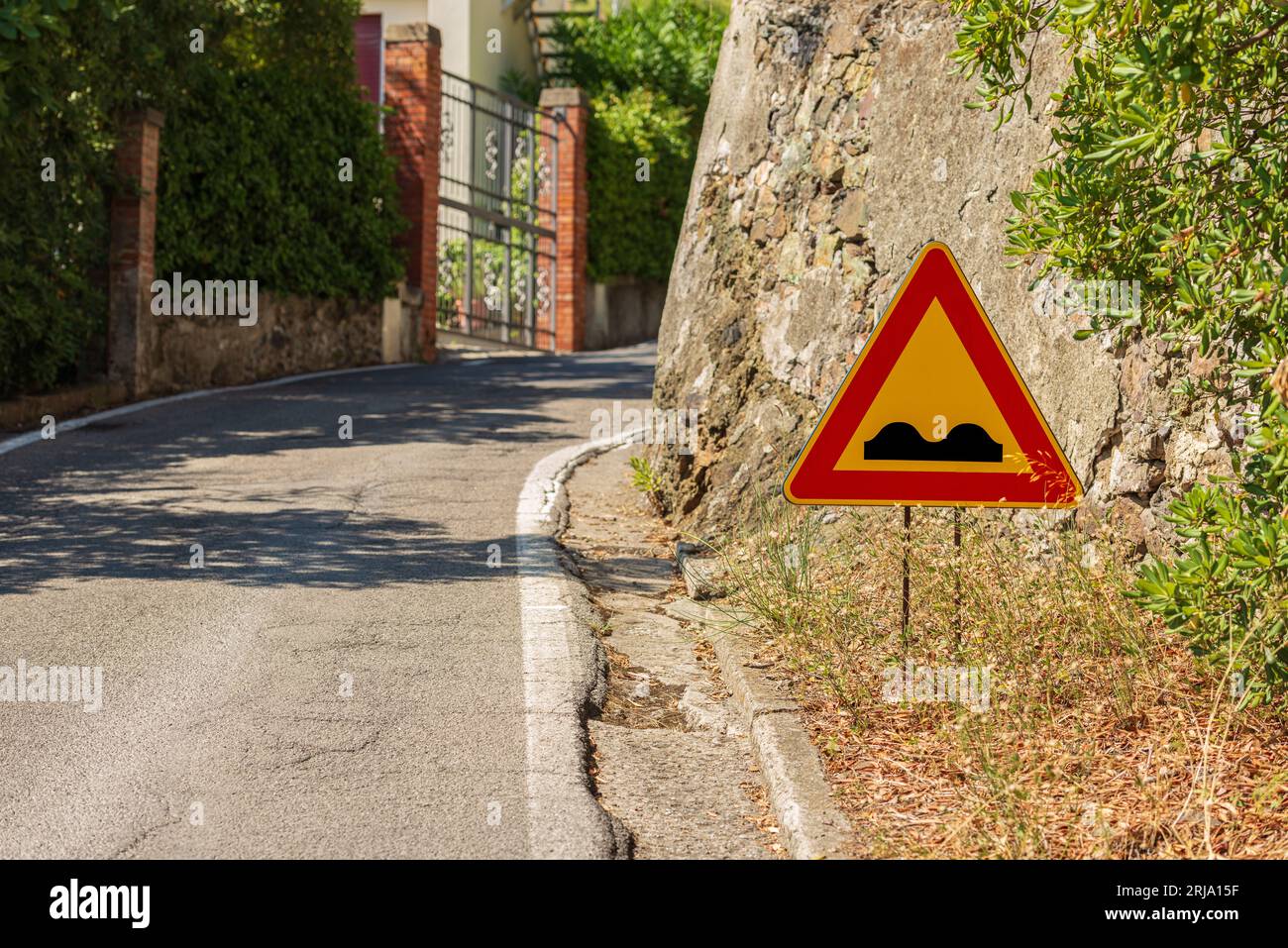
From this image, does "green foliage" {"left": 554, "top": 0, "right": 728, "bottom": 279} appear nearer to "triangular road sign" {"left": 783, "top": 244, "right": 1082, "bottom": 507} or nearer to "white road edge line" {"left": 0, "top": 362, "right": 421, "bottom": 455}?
"white road edge line" {"left": 0, "top": 362, "right": 421, "bottom": 455}

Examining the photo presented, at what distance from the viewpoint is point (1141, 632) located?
5320 millimetres

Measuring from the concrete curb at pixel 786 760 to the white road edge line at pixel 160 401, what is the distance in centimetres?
733

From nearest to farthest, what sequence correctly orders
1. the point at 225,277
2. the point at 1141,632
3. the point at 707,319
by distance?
the point at 1141,632 → the point at 707,319 → the point at 225,277

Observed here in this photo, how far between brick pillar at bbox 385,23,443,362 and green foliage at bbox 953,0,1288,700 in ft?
53.8

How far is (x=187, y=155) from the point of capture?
1598 cm

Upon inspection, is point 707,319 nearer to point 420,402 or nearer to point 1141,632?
point 1141,632

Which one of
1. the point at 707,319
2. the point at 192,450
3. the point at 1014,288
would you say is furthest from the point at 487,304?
the point at 1014,288

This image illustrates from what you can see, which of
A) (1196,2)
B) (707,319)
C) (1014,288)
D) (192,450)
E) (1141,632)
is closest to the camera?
(1196,2)

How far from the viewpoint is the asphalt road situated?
14.6 feet

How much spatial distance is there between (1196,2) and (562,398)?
11749 mm

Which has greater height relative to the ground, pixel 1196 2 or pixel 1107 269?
pixel 1196 2

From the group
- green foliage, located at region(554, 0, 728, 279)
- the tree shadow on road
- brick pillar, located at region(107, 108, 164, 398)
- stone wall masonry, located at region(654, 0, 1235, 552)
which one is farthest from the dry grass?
green foliage, located at region(554, 0, 728, 279)

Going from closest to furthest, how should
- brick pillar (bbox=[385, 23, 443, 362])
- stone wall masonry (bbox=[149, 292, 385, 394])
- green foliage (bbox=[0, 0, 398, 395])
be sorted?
1. green foliage (bbox=[0, 0, 398, 395])
2. stone wall masonry (bbox=[149, 292, 385, 394])
3. brick pillar (bbox=[385, 23, 443, 362])
